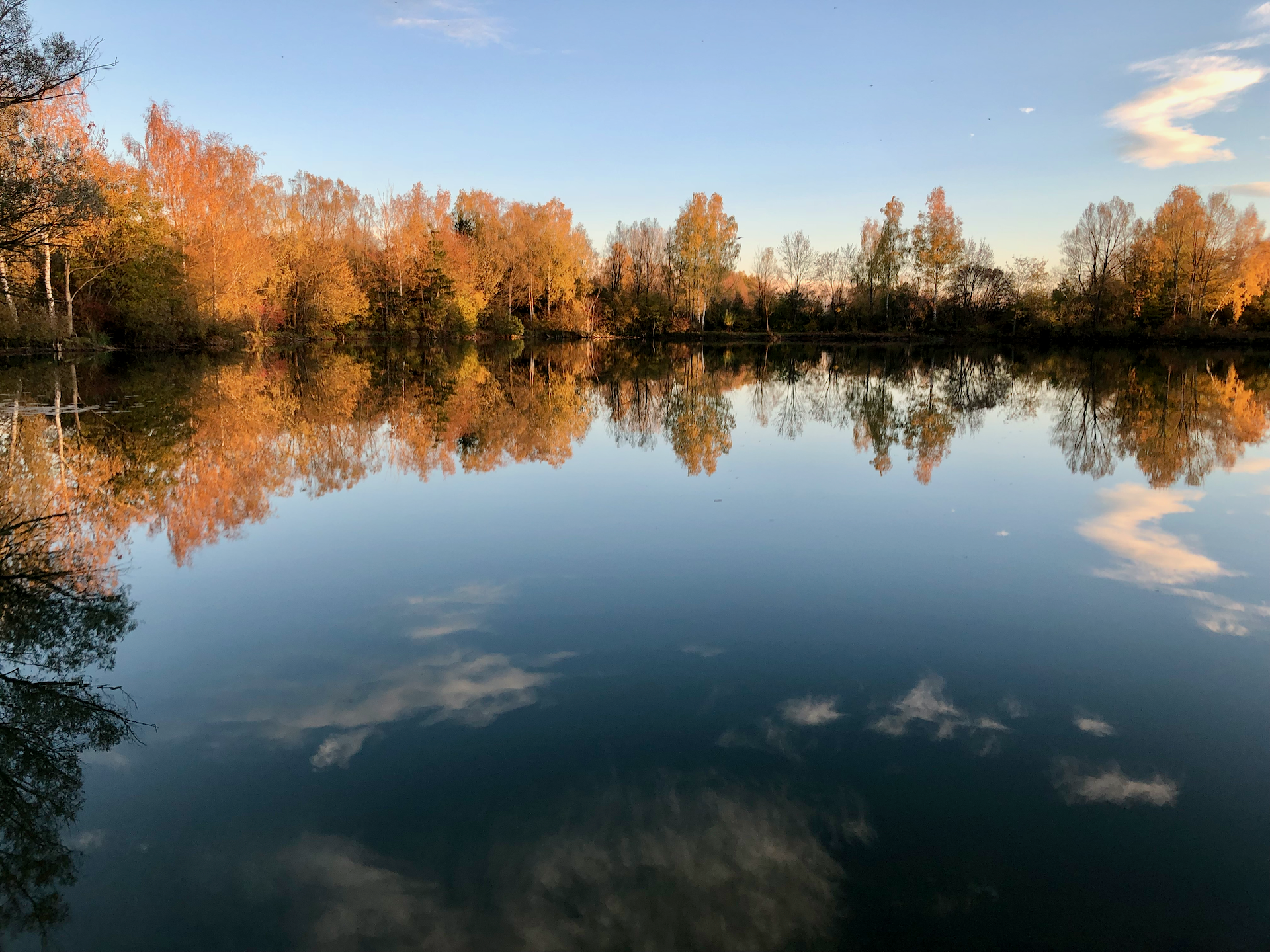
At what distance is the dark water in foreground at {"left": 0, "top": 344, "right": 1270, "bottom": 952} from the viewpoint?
312 centimetres

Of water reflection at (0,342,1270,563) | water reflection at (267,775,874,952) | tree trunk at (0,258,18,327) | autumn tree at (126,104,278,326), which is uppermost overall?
autumn tree at (126,104,278,326)

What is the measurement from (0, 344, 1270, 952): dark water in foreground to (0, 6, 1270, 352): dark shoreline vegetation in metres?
18.0

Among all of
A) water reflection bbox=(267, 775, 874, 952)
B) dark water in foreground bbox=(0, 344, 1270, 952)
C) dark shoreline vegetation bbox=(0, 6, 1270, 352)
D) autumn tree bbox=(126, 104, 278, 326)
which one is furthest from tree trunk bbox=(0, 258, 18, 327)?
water reflection bbox=(267, 775, 874, 952)

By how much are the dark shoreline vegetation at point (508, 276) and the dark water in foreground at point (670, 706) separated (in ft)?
58.9

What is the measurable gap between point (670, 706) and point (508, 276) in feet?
196

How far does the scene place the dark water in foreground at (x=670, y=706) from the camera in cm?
312

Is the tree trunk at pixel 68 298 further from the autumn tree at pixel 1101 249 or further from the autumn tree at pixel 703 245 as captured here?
the autumn tree at pixel 1101 249

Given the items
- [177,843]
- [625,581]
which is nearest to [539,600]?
[625,581]

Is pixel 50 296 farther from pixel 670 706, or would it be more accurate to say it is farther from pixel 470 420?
pixel 670 706

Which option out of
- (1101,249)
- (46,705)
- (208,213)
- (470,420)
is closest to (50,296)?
(208,213)

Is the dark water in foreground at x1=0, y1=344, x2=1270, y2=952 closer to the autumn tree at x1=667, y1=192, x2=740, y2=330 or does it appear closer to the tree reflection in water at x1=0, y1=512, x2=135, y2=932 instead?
the tree reflection in water at x1=0, y1=512, x2=135, y2=932

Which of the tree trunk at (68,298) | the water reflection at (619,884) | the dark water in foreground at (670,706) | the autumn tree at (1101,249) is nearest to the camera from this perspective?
the water reflection at (619,884)

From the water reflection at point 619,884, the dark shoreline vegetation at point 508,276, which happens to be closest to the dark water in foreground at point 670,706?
the water reflection at point 619,884

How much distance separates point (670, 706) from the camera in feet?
15.4
